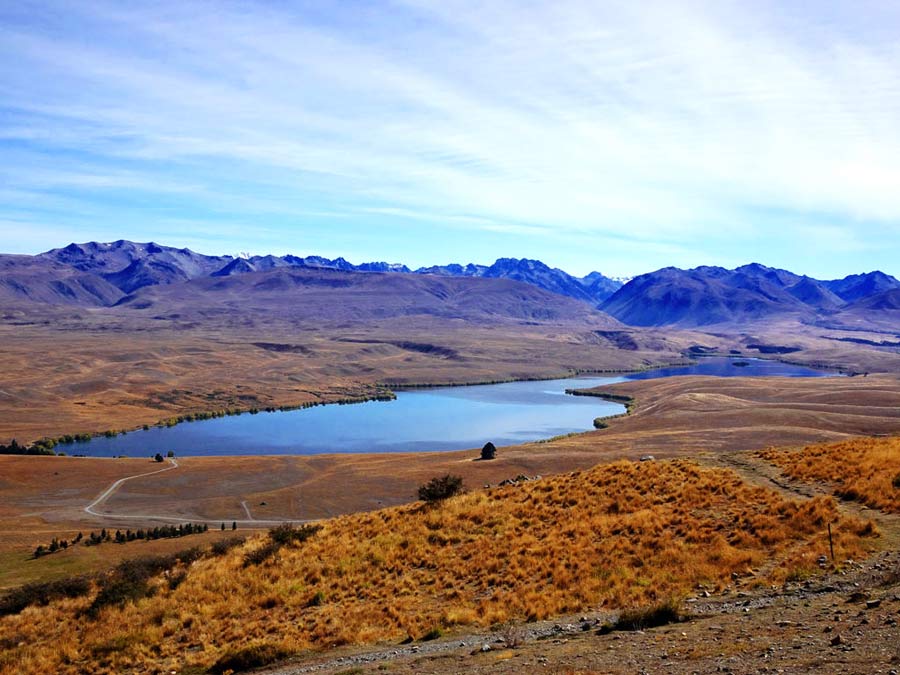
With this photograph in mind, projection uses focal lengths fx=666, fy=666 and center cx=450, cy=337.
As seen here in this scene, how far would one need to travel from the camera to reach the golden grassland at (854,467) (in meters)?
18.6

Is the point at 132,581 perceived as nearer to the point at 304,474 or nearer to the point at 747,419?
the point at 304,474

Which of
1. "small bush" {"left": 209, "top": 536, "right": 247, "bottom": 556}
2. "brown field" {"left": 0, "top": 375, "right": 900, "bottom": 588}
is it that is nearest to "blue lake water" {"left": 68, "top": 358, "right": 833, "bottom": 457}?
"brown field" {"left": 0, "top": 375, "right": 900, "bottom": 588}

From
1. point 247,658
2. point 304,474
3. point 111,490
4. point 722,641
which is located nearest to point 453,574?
point 247,658

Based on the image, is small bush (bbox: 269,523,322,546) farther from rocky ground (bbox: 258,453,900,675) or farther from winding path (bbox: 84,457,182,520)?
winding path (bbox: 84,457,182,520)

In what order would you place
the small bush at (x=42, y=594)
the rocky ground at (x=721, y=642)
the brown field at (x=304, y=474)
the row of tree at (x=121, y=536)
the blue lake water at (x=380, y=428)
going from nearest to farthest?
the rocky ground at (x=721, y=642) < the small bush at (x=42, y=594) < the row of tree at (x=121, y=536) < the brown field at (x=304, y=474) < the blue lake water at (x=380, y=428)

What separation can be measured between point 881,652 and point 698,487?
12.6 meters

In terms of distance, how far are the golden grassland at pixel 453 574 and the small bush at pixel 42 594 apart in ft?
2.61

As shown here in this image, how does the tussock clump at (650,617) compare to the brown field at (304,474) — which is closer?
the tussock clump at (650,617)

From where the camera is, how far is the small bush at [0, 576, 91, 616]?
1958 cm

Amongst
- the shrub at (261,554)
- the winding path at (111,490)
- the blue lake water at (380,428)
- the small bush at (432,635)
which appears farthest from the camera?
the blue lake water at (380,428)

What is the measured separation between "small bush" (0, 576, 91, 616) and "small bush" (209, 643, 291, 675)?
8.82 metres

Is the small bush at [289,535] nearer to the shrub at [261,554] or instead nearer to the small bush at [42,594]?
the shrub at [261,554]

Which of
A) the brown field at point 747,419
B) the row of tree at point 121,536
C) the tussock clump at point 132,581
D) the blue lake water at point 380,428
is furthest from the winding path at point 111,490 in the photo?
the brown field at point 747,419

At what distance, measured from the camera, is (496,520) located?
21703mm
